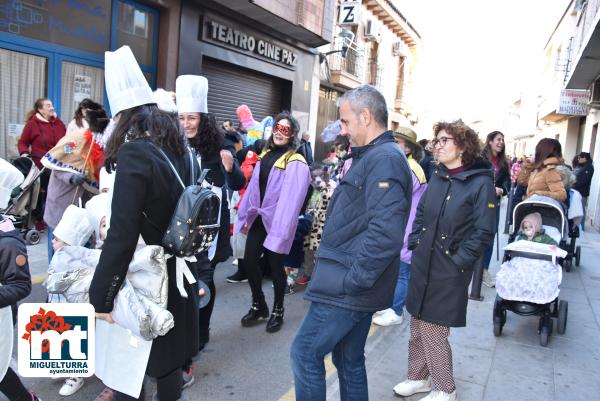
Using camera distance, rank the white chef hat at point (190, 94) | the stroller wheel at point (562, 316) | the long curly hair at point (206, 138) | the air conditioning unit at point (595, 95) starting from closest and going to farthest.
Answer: the white chef hat at point (190, 94)
the long curly hair at point (206, 138)
the stroller wheel at point (562, 316)
the air conditioning unit at point (595, 95)

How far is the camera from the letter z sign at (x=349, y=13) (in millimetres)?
16844

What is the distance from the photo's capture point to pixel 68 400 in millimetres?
3172

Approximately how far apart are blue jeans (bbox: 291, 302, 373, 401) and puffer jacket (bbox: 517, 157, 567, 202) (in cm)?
397

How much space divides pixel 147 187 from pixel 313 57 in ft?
46.7

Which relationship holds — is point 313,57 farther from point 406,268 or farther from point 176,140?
point 176,140

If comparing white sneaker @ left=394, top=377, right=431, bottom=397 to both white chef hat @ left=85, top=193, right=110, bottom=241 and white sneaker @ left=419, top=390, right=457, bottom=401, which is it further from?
white chef hat @ left=85, top=193, right=110, bottom=241

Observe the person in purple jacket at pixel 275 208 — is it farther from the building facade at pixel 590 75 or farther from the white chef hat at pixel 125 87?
the building facade at pixel 590 75

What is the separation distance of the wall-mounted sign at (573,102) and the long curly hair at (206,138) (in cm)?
1702

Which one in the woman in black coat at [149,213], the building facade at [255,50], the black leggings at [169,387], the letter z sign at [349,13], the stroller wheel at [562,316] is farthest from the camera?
the letter z sign at [349,13]

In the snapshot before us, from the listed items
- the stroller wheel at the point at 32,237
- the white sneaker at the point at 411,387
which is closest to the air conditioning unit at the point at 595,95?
the white sneaker at the point at 411,387

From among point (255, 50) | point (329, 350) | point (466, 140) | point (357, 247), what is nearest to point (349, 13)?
point (255, 50)

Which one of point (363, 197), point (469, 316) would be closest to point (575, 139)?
point (469, 316)

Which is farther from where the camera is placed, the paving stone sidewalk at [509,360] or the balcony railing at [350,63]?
the balcony railing at [350,63]

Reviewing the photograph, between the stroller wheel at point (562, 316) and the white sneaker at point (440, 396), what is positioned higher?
the stroller wheel at point (562, 316)
